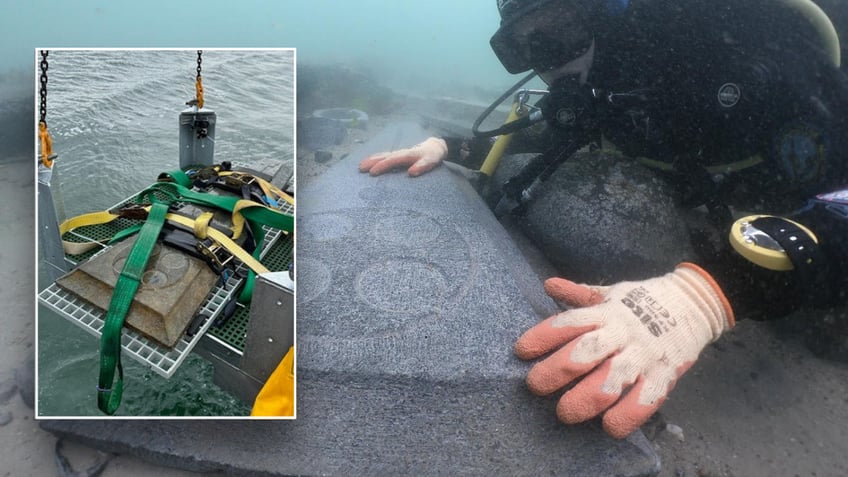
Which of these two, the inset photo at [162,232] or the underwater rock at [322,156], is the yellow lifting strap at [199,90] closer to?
the inset photo at [162,232]

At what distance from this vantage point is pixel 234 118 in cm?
130

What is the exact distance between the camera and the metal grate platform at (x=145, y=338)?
120 centimetres

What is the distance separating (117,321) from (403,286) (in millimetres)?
1101

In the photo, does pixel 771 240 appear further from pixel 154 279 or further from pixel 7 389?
pixel 7 389

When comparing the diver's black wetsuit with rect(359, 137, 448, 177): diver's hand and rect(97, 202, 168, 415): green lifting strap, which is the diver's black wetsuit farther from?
rect(97, 202, 168, 415): green lifting strap

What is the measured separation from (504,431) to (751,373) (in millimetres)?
1830

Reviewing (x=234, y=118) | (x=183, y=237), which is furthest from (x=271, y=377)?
(x=234, y=118)

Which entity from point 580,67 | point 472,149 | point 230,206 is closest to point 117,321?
point 230,206

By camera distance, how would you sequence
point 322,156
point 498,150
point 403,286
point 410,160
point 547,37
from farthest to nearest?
point 322,156, point 498,150, point 410,160, point 547,37, point 403,286

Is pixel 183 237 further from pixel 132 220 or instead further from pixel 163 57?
pixel 163 57

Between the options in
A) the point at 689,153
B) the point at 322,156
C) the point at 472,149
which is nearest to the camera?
the point at 689,153

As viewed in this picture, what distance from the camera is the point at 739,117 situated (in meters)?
2.26

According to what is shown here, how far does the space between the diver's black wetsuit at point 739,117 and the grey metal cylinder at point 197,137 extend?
2.00 m

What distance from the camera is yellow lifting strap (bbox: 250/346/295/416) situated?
1.20 meters
